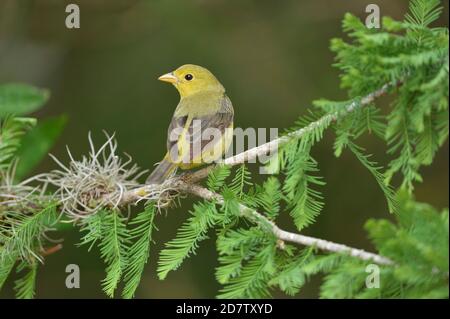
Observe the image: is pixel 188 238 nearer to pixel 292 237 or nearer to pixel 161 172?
pixel 292 237

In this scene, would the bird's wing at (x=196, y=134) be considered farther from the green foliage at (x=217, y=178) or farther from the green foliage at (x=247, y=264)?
the green foliage at (x=247, y=264)

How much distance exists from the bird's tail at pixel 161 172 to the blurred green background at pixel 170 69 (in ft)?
9.99

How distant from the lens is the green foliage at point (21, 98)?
407 cm

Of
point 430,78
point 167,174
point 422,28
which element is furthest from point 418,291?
point 167,174

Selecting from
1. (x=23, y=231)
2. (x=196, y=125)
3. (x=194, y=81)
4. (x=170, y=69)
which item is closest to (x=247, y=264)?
(x=23, y=231)

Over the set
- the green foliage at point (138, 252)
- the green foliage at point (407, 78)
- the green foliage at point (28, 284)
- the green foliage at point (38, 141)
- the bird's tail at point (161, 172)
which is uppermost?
the green foliage at point (407, 78)

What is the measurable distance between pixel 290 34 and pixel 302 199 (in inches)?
192

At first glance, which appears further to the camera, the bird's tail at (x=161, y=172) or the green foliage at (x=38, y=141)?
the green foliage at (x=38, y=141)

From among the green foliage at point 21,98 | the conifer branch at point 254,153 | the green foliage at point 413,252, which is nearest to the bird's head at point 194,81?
the green foliage at point 21,98

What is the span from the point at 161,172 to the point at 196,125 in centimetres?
52

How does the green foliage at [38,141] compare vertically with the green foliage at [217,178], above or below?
above

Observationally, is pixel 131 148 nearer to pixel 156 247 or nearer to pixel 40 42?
pixel 156 247

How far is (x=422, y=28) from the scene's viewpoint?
253 centimetres

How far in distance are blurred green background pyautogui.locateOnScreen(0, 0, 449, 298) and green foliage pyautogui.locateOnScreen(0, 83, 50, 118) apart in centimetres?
275
